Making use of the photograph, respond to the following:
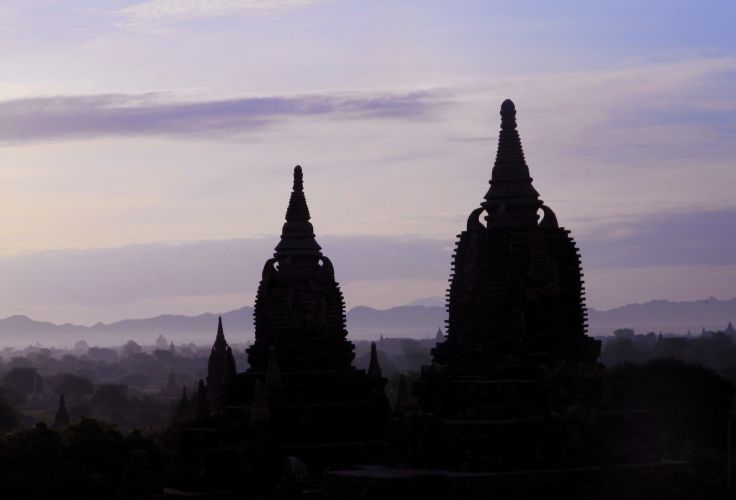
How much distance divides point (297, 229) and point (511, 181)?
535 inches

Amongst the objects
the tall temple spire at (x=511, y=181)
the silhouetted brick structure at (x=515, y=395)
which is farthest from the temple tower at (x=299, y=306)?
the tall temple spire at (x=511, y=181)

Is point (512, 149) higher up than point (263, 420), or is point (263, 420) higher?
point (512, 149)

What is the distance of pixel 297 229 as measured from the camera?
62688mm

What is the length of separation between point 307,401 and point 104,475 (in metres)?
19.2

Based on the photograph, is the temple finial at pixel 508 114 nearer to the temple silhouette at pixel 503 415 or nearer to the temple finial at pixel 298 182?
the temple silhouette at pixel 503 415

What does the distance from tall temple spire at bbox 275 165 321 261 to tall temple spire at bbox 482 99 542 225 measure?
12.5 m

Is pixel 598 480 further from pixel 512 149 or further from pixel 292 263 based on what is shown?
pixel 292 263

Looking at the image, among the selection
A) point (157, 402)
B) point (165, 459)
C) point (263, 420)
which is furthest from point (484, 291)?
point (157, 402)

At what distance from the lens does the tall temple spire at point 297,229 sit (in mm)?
62219

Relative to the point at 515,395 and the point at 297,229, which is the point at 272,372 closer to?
the point at 297,229

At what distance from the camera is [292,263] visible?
61938mm

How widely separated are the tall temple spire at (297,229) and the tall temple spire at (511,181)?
12.5 m

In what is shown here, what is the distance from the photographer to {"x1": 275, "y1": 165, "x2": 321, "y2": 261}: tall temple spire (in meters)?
62.2

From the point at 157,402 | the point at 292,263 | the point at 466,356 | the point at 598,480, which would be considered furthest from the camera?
the point at 157,402
